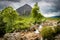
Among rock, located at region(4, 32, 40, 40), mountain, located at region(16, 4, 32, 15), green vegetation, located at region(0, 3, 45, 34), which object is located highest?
mountain, located at region(16, 4, 32, 15)

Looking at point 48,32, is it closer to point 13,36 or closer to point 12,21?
point 13,36

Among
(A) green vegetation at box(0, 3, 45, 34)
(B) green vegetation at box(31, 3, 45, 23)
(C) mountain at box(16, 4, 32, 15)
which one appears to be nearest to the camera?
(A) green vegetation at box(0, 3, 45, 34)

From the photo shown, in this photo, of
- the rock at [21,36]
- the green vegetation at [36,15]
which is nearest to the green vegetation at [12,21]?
the green vegetation at [36,15]

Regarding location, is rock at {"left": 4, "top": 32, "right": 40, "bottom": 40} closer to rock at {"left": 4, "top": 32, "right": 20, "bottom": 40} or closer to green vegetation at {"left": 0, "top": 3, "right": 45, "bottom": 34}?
rock at {"left": 4, "top": 32, "right": 20, "bottom": 40}

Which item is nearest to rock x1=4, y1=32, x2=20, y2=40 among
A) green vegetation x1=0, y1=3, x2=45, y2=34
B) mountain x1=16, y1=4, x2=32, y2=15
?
green vegetation x1=0, y1=3, x2=45, y2=34

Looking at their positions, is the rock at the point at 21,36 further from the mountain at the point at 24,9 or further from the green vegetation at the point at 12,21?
the mountain at the point at 24,9

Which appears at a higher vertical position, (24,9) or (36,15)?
(24,9)

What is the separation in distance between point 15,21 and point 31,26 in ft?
3.55

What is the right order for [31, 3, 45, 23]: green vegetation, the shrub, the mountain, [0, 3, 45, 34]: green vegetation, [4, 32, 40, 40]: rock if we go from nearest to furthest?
the shrub
[4, 32, 40, 40]: rock
[0, 3, 45, 34]: green vegetation
the mountain
[31, 3, 45, 23]: green vegetation

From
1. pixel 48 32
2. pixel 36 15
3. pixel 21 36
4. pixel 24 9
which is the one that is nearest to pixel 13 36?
pixel 21 36

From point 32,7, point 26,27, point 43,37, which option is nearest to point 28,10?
point 32,7

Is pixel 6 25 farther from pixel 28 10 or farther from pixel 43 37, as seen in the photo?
pixel 43 37

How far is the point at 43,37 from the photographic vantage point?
1188cm

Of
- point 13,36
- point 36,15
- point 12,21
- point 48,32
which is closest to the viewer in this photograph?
point 48,32
